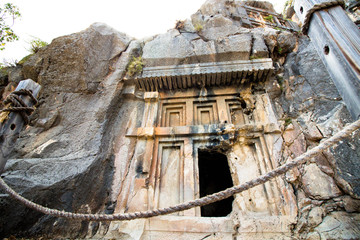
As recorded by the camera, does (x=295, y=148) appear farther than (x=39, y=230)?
Yes

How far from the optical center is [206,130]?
339cm

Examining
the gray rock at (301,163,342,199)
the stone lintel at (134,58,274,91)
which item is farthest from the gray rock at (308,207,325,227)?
the stone lintel at (134,58,274,91)

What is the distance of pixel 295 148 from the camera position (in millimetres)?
2912

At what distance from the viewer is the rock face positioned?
7.89 feet

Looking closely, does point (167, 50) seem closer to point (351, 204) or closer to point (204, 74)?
point (204, 74)

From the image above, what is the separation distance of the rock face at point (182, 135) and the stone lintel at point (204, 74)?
0.09 ft

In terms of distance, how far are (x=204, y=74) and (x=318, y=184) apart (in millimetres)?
2526

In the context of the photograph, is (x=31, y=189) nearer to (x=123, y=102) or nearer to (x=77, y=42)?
(x=123, y=102)

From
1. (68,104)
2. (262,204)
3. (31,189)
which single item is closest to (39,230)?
(31,189)

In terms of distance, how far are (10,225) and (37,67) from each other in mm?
2774

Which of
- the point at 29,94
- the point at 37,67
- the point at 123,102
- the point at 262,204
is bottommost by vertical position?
the point at 262,204

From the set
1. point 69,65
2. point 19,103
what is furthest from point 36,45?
point 19,103

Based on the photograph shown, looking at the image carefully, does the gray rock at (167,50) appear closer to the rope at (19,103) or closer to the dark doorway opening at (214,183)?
the rope at (19,103)

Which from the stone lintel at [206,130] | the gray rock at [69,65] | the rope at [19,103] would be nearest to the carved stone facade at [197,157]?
the stone lintel at [206,130]
